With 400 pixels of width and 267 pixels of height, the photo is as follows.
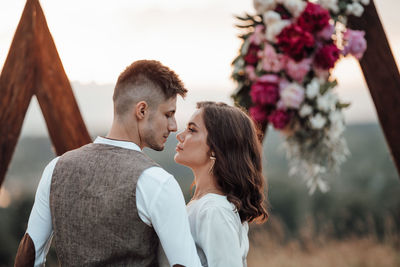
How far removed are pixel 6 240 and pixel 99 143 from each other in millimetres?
5793

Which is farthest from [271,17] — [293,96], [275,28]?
[293,96]

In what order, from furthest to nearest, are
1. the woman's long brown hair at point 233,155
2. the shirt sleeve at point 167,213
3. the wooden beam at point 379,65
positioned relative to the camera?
the wooden beam at point 379,65 → the woman's long brown hair at point 233,155 → the shirt sleeve at point 167,213

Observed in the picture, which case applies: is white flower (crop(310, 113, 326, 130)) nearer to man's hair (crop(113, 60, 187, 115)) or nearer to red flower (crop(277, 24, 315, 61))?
red flower (crop(277, 24, 315, 61))

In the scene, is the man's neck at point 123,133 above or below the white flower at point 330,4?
below

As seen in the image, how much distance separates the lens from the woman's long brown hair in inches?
76.6

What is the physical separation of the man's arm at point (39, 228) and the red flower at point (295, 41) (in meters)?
1.35

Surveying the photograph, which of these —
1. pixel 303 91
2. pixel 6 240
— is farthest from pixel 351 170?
pixel 303 91

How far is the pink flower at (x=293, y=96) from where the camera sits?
8.23 ft

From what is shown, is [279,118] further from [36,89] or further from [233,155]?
[36,89]

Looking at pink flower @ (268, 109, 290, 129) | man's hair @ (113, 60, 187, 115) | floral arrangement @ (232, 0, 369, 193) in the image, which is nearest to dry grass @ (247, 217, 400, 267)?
floral arrangement @ (232, 0, 369, 193)

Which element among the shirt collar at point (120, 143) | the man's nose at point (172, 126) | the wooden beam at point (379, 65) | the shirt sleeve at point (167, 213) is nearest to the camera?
the shirt sleeve at point (167, 213)

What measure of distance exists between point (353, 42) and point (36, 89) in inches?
67.4

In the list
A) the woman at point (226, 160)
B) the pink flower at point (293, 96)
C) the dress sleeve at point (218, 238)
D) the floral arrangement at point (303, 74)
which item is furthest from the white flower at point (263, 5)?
the dress sleeve at point (218, 238)

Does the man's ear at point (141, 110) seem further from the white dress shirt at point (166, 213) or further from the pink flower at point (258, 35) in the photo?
the pink flower at point (258, 35)
